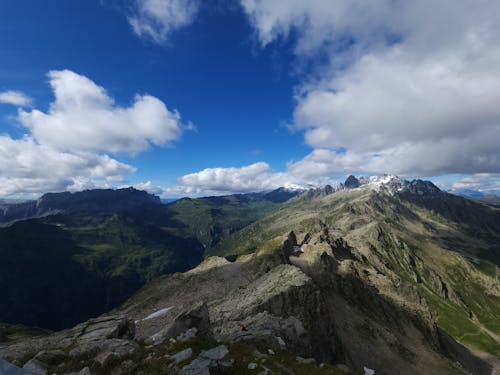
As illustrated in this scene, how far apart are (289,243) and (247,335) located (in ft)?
374

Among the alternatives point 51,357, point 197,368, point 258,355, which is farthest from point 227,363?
point 51,357

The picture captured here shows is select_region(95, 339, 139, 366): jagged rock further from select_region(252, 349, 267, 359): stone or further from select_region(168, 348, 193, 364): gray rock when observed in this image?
select_region(252, 349, 267, 359): stone

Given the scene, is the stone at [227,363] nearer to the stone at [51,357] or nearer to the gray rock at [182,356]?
the gray rock at [182,356]

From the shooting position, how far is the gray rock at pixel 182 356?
26.9 metres

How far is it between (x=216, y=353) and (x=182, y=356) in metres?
3.06

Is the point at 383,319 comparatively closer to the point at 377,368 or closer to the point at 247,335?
the point at 377,368

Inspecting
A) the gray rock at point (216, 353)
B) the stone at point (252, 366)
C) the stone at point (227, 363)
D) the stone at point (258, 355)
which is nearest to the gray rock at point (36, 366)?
the gray rock at point (216, 353)

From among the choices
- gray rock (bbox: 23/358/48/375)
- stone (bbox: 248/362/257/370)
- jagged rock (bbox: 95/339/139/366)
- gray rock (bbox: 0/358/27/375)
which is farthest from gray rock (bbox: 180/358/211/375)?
gray rock (bbox: 23/358/48/375)

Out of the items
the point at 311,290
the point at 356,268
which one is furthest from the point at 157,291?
the point at 356,268

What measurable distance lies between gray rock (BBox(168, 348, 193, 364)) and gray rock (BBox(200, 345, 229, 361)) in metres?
1.14

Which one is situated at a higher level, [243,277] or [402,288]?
[243,277]

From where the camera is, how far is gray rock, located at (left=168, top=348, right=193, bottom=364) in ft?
88.4

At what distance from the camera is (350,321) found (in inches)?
3637

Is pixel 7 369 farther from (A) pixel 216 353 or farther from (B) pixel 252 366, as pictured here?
(B) pixel 252 366
